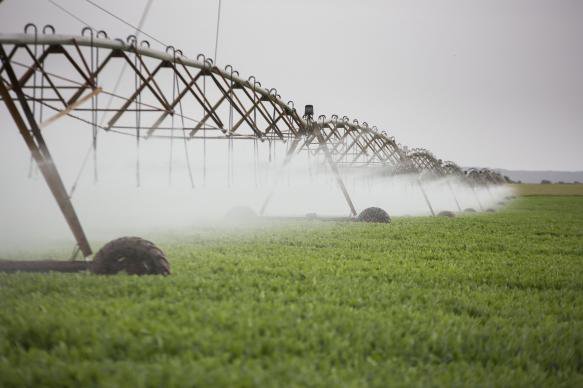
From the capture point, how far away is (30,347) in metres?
4.11

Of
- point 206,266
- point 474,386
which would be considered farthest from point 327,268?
point 474,386

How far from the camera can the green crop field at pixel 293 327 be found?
12.0ft

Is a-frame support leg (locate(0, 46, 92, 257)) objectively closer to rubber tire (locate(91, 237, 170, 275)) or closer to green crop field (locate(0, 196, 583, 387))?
rubber tire (locate(91, 237, 170, 275))

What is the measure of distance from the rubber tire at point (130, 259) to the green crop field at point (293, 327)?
32cm

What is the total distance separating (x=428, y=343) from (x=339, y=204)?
35.5 meters

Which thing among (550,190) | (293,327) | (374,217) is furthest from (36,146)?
(550,190)

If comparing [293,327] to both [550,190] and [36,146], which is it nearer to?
[36,146]

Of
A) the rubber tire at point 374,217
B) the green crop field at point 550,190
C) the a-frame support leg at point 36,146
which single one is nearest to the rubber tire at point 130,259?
the a-frame support leg at point 36,146

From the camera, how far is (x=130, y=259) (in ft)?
23.5

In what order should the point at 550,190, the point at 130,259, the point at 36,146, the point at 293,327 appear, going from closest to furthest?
the point at 293,327, the point at 130,259, the point at 36,146, the point at 550,190

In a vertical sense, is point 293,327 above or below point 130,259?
below

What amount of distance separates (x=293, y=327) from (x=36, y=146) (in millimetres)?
6324

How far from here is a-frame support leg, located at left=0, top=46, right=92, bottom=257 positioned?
314 inches

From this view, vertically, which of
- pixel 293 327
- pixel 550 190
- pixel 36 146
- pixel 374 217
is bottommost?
pixel 293 327
